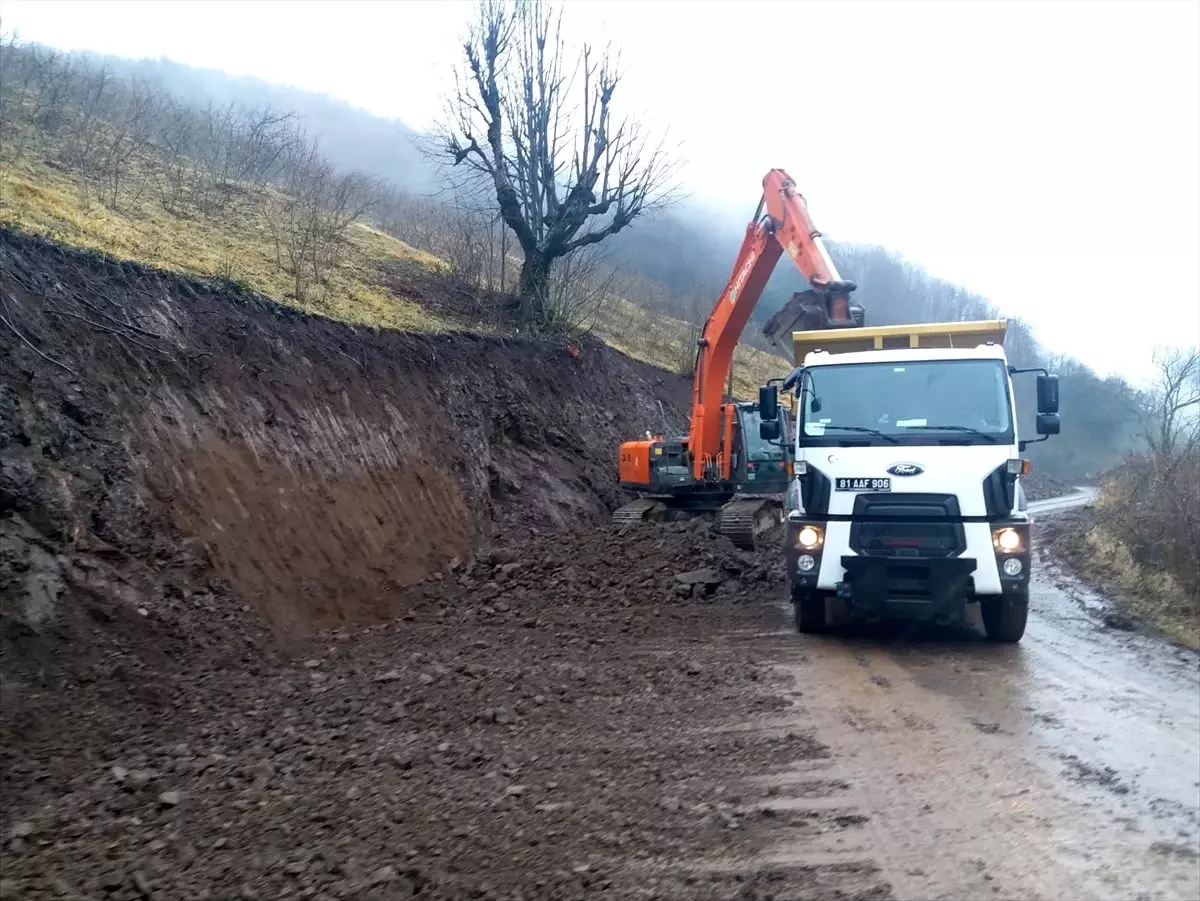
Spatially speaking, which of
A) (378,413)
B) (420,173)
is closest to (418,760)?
(378,413)

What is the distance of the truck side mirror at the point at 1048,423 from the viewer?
873 centimetres

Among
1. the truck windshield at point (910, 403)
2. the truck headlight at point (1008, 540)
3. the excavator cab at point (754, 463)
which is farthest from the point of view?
the excavator cab at point (754, 463)

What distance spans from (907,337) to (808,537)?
3115 mm

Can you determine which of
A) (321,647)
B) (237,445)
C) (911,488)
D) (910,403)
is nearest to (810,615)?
(911,488)

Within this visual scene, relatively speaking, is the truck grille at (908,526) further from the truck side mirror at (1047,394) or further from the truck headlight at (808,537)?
the truck side mirror at (1047,394)

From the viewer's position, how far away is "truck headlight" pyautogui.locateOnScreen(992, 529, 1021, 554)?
8.17 m

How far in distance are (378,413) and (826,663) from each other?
653 centimetres

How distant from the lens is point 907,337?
1049 centimetres

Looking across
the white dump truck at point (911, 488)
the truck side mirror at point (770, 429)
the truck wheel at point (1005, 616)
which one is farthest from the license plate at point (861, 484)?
the truck wheel at point (1005, 616)

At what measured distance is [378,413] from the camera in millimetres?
12125

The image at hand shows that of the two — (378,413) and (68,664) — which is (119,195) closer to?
(378,413)

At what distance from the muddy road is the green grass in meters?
7.95

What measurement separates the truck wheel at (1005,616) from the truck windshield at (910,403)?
1386 millimetres

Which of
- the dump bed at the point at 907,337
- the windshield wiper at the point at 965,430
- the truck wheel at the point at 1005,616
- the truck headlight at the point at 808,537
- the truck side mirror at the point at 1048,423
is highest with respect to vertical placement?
the dump bed at the point at 907,337
